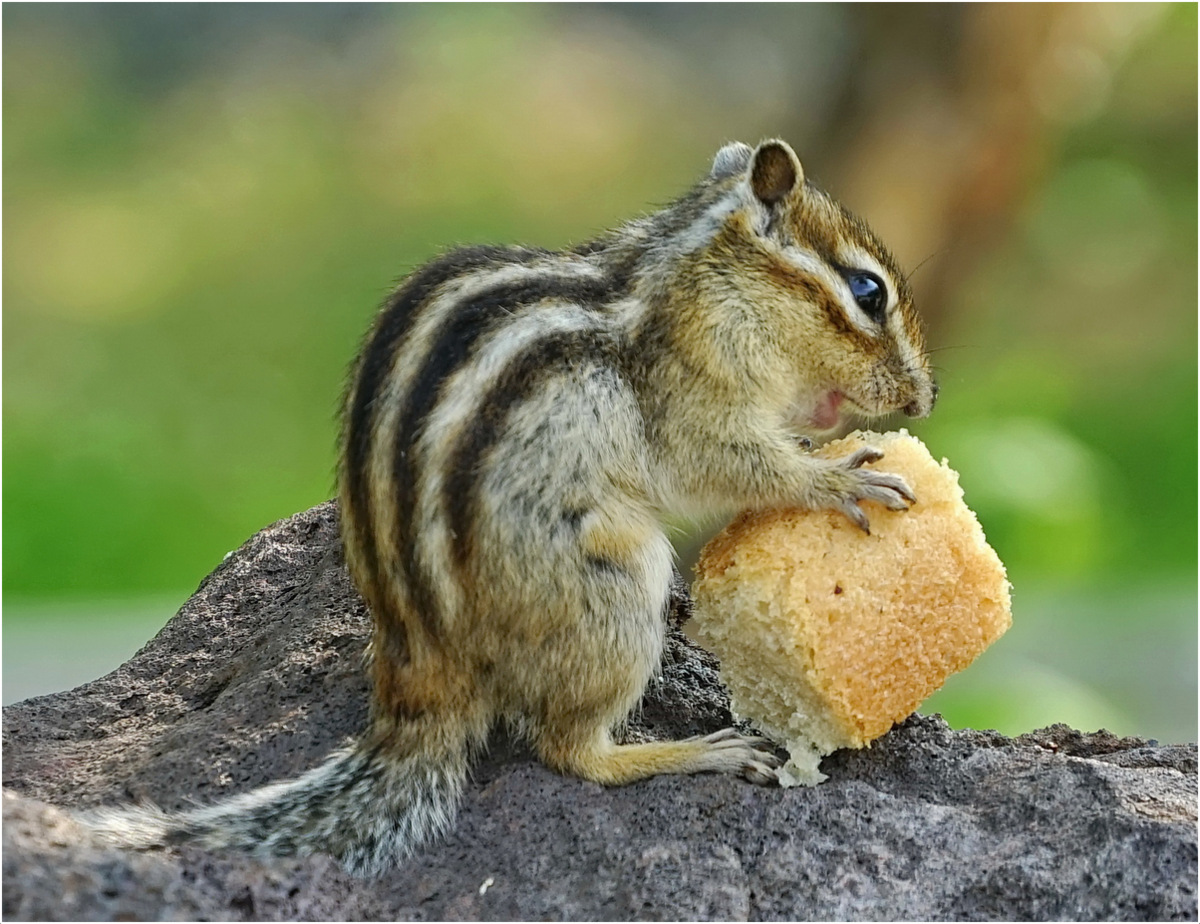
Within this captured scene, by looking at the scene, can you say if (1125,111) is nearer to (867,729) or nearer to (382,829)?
(867,729)

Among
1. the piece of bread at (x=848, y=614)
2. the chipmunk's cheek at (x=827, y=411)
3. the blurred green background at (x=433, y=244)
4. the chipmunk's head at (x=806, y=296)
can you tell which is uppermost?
the blurred green background at (x=433, y=244)

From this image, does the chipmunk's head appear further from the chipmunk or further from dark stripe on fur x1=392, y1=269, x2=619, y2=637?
dark stripe on fur x1=392, y1=269, x2=619, y2=637

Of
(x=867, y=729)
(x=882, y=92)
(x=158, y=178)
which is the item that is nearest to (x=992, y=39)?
(x=882, y=92)

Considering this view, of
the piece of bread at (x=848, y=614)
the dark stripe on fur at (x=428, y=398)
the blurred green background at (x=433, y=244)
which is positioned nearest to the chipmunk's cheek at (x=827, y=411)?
the piece of bread at (x=848, y=614)

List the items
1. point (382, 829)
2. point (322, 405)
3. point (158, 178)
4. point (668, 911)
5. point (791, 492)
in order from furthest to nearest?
point (158, 178)
point (322, 405)
point (791, 492)
point (382, 829)
point (668, 911)

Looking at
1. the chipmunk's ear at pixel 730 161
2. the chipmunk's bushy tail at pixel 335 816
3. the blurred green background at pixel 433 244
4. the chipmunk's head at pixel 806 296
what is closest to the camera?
the chipmunk's bushy tail at pixel 335 816

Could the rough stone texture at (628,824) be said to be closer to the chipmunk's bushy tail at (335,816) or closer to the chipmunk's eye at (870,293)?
the chipmunk's bushy tail at (335,816)

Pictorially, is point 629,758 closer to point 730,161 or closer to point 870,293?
point 870,293
